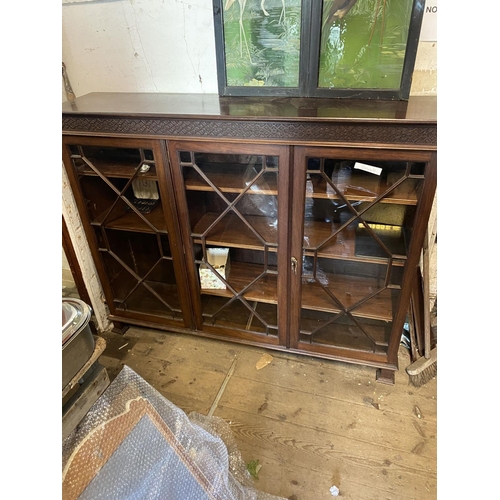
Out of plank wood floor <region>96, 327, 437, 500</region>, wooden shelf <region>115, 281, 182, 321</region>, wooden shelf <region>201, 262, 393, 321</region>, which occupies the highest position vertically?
wooden shelf <region>201, 262, 393, 321</region>

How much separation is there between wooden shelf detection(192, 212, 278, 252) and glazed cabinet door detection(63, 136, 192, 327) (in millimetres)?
138

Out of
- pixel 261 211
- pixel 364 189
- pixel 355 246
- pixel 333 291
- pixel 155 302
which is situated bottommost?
pixel 155 302

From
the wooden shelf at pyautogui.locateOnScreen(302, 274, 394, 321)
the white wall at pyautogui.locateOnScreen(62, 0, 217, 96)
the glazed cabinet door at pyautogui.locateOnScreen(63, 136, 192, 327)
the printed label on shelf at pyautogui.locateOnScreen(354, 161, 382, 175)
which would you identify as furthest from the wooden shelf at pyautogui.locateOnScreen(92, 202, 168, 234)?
the printed label on shelf at pyautogui.locateOnScreen(354, 161, 382, 175)

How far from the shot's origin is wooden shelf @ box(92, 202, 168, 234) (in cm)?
154

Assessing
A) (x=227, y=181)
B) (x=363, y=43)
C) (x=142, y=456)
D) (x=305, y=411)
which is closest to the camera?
(x=142, y=456)

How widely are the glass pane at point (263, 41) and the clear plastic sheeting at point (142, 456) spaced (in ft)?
4.10

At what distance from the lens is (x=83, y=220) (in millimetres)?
1590

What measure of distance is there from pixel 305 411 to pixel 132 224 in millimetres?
1148

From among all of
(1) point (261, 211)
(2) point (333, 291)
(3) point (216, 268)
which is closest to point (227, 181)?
(1) point (261, 211)

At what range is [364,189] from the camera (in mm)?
1254

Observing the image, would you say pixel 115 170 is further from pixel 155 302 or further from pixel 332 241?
pixel 332 241

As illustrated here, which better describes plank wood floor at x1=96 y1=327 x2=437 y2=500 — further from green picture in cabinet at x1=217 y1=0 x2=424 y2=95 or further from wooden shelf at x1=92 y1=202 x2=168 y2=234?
green picture in cabinet at x1=217 y1=0 x2=424 y2=95

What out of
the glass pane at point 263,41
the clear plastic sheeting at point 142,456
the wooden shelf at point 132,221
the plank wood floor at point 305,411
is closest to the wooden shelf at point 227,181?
the wooden shelf at point 132,221

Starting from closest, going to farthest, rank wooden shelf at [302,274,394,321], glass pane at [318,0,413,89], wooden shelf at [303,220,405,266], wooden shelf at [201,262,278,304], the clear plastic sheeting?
the clear plastic sheeting < glass pane at [318,0,413,89] < wooden shelf at [303,220,405,266] < wooden shelf at [302,274,394,321] < wooden shelf at [201,262,278,304]
